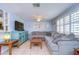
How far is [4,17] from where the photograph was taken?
5.31 metres

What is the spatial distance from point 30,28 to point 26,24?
1.62ft

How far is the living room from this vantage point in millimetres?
3494

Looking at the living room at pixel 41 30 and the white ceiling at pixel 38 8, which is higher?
the white ceiling at pixel 38 8

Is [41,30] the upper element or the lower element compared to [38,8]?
lower

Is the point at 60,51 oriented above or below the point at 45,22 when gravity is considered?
below

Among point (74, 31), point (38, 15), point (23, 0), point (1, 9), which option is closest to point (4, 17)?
point (1, 9)

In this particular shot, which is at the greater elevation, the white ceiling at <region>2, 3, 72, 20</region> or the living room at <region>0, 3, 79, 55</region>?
the white ceiling at <region>2, 3, 72, 20</region>

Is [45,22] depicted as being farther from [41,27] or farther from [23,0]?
[23,0]

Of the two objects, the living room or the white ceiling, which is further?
the white ceiling

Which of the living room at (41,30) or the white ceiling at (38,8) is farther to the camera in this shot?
the white ceiling at (38,8)

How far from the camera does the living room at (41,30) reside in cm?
349

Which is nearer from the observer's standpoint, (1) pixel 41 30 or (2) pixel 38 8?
(2) pixel 38 8

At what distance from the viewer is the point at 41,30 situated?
33.6 feet
